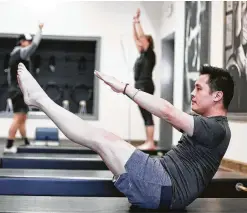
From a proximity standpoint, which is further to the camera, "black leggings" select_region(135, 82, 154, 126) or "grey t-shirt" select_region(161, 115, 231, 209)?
"black leggings" select_region(135, 82, 154, 126)

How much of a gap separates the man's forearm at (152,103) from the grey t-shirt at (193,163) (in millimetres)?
195

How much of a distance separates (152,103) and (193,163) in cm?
40

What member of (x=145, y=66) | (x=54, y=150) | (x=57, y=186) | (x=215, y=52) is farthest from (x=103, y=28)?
(x=57, y=186)

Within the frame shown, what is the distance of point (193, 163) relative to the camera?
2.42 m

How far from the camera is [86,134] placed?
96.2 inches

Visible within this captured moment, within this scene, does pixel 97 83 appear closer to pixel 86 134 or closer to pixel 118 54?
pixel 118 54

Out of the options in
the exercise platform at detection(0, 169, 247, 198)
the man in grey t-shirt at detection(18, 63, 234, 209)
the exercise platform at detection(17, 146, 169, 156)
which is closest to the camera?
the man in grey t-shirt at detection(18, 63, 234, 209)

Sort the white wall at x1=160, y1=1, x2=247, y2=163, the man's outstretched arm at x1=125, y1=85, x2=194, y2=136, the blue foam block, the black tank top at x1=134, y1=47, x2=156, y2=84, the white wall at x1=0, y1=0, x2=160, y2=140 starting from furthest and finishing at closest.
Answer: the white wall at x1=0, y1=0, x2=160, y2=140
the blue foam block
the black tank top at x1=134, y1=47, x2=156, y2=84
the white wall at x1=160, y1=1, x2=247, y2=163
the man's outstretched arm at x1=125, y1=85, x2=194, y2=136

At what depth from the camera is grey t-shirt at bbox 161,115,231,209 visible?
2.37 metres

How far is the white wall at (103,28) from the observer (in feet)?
27.5

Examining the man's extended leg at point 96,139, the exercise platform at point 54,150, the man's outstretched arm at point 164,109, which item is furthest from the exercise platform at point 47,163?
the man's outstretched arm at point 164,109

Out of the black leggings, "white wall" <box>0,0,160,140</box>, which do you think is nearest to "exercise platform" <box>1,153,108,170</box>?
the black leggings

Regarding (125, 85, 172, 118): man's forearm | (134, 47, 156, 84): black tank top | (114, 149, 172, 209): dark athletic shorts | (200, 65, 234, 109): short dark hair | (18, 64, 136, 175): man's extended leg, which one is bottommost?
(114, 149, 172, 209): dark athletic shorts

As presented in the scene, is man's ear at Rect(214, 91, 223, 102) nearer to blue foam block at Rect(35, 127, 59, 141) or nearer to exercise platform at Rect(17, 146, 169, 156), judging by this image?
exercise platform at Rect(17, 146, 169, 156)
